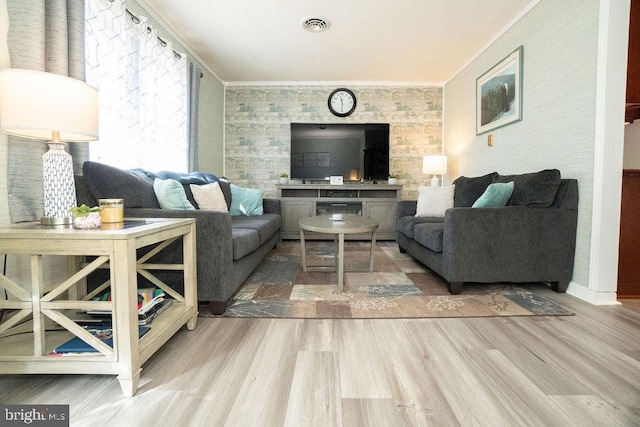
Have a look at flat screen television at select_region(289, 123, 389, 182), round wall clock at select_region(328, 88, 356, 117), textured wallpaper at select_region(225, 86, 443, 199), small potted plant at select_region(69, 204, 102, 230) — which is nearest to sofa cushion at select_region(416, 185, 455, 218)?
flat screen television at select_region(289, 123, 389, 182)

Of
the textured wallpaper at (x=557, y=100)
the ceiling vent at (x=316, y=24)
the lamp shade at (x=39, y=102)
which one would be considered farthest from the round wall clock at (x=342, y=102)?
the lamp shade at (x=39, y=102)

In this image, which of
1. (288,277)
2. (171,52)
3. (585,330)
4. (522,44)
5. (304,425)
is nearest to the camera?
(304,425)

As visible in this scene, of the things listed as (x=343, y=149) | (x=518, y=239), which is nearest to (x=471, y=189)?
(x=518, y=239)

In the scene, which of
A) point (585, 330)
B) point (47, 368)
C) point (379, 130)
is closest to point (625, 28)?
point (585, 330)

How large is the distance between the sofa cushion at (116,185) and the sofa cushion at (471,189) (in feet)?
8.77

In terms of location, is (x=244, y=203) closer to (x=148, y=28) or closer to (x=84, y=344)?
(x=148, y=28)

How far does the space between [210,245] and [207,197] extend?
0.88 m

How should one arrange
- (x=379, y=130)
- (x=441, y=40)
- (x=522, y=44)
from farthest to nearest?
1. (x=379, y=130)
2. (x=441, y=40)
3. (x=522, y=44)

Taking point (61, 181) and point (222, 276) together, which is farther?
point (222, 276)

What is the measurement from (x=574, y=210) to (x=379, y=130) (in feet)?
8.73

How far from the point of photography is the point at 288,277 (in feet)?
7.64

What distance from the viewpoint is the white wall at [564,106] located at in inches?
72.7

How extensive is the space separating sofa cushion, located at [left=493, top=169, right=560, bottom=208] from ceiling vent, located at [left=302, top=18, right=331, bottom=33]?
2214 millimetres

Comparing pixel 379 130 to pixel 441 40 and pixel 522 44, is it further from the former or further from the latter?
Result: pixel 522 44
